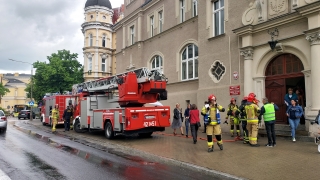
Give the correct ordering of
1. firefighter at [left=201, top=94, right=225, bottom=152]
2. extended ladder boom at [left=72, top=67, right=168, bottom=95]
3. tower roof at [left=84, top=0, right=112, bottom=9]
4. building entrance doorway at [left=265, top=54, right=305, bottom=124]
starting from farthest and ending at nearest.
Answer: tower roof at [left=84, top=0, right=112, bottom=9] < extended ladder boom at [left=72, top=67, right=168, bottom=95] < building entrance doorway at [left=265, top=54, right=305, bottom=124] < firefighter at [left=201, top=94, right=225, bottom=152]

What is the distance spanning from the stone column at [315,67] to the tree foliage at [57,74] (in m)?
35.1

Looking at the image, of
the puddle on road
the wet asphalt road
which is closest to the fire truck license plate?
the wet asphalt road

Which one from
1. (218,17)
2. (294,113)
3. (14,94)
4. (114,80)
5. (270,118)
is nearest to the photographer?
(270,118)

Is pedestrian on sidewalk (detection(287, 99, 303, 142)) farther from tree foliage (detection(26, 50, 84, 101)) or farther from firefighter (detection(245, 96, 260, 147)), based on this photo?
tree foliage (detection(26, 50, 84, 101))

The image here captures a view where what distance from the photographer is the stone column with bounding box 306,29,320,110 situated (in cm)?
1079

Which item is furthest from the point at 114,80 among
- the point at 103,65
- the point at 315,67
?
the point at 103,65

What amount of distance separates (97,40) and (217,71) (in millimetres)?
30999

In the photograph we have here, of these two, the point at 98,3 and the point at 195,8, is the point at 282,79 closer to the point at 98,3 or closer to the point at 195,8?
the point at 195,8

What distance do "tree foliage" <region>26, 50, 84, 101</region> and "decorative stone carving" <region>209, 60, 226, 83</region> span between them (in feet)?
95.7

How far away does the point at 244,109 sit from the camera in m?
10.9

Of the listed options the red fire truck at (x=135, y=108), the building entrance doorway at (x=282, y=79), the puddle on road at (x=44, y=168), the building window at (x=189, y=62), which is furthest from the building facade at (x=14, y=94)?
the puddle on road at (x=44, y=168)

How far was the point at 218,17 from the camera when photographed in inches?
643

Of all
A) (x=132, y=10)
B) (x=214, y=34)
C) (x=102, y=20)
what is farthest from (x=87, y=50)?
(x=214, y=34)

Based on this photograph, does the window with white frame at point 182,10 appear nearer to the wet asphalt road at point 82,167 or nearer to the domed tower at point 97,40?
the wet asphalt road at point 82,167
